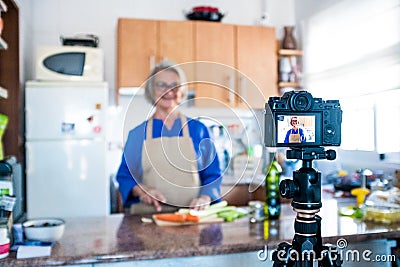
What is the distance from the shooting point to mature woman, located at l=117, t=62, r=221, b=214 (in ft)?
3.47

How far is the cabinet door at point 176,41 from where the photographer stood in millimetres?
3143

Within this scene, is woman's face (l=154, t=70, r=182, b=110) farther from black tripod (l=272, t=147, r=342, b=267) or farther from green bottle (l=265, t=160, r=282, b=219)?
green bottle (l=265, t=160, r=282, b=219)

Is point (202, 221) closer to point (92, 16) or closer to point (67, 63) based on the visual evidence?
point (67, 63)

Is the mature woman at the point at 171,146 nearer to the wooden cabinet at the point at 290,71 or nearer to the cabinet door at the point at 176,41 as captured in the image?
the cabinet door at the point at 176,41

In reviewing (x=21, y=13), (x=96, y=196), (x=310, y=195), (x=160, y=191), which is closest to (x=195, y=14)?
(x=21, y=13)

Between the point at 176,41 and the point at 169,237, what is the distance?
2105 mm

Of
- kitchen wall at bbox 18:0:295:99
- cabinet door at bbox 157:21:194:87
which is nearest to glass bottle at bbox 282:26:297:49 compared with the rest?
kitchen wall at bbox 18:0:295:99

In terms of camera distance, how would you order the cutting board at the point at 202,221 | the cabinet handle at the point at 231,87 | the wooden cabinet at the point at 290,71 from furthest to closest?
the wooden cabinet at the point at 290,71 → the cutting board at the point at 202,221 → the cabinet handle at the point at 231,87

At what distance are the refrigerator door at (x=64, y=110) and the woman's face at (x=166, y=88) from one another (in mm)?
1736

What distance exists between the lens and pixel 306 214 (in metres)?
0.80

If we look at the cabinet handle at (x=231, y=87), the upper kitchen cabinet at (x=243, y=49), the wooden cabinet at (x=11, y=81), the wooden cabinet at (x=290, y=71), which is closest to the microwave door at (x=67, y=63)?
the wooden cabinet at (x=11, y=81)

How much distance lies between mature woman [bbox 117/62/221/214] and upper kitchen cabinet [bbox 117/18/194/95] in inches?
76.4

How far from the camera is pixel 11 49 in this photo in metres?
2.59

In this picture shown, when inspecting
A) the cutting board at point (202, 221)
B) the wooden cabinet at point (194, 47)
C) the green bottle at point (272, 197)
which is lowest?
the cutting board at point (202, 221)
